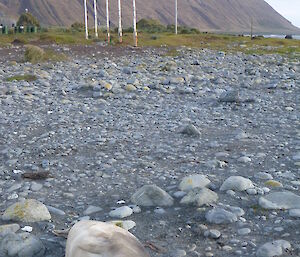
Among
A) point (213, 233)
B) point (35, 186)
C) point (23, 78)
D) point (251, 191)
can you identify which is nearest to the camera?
point (213, 233)

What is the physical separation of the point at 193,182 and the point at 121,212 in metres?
1.03

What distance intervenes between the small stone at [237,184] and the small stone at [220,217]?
2.32 ft

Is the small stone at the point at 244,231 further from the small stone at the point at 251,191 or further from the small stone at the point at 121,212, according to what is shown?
the small stone at the point at 121,212

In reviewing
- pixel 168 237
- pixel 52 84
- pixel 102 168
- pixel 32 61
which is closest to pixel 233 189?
pixel 168 237

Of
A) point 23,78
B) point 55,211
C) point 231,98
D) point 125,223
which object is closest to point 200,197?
point 125,223

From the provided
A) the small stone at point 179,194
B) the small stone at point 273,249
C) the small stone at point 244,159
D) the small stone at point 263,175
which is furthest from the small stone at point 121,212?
the small stone at point 244,159

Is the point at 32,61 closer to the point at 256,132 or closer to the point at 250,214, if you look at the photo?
the point at 256,132

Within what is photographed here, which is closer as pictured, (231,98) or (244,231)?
(244,231)

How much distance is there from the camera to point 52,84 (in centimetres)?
1428

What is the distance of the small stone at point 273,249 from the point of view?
3963 mm

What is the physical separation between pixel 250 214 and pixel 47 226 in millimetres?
1931

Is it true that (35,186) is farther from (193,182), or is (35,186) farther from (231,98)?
(231,98)

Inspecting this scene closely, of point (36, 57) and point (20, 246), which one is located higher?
point (36, 57)

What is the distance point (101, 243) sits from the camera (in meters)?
3.38
